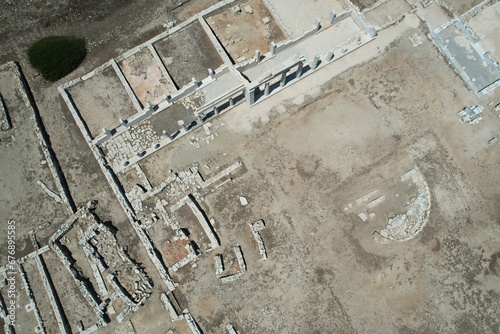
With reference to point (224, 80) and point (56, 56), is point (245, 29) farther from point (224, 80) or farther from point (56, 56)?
point (56, 56)

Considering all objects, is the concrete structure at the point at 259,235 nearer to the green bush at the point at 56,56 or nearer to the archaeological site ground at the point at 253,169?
the archaeological site ground at the point at 253,169

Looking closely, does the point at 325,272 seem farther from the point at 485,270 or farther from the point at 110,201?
the point at 110,201

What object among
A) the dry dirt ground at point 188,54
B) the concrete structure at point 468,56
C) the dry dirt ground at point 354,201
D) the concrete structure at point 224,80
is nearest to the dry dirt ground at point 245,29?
the concrete structure at point 224,80

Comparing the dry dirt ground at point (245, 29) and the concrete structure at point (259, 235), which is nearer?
the concrete structure at point (259, 235)

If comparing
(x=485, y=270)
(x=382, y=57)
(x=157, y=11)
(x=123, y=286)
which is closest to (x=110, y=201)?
(x=123, y=286)

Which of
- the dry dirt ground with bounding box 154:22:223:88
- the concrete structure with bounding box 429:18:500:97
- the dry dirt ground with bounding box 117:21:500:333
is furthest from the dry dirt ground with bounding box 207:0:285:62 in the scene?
the concrete structure with bounding box 429:18:500:97

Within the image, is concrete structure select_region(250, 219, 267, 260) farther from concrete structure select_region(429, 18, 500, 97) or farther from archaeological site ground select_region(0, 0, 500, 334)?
concrete structure select_region(429, 18, 500, 97)

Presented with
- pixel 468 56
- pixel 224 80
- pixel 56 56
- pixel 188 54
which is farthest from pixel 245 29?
pixel 468 56
